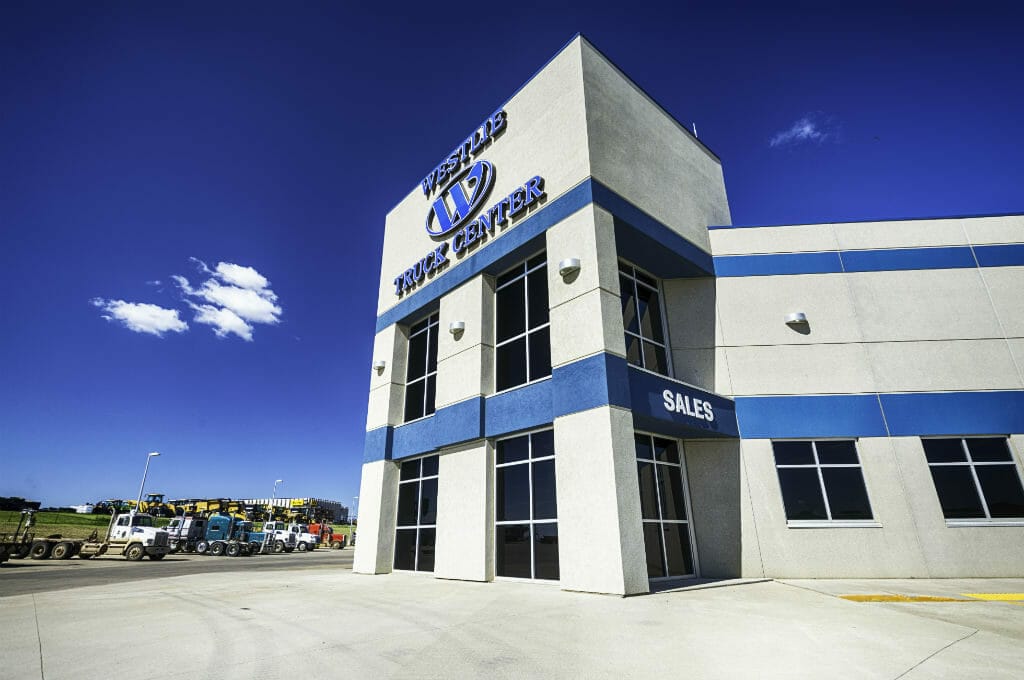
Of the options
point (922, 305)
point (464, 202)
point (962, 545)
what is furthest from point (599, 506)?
point (922, 305)

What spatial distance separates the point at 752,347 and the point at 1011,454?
296 inches

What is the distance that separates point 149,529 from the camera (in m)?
29.7

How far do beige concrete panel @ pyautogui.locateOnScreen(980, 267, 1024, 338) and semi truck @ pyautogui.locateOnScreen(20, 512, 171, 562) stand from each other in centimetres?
4383

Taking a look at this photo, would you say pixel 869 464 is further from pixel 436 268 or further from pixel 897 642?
pixel 436 268

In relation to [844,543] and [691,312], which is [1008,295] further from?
[844,543]

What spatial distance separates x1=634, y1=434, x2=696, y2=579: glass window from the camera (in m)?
12.4

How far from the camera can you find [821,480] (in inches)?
532

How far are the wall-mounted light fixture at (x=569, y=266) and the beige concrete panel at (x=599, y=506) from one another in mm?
3849

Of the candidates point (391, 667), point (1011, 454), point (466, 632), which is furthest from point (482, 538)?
point (1011, 454)

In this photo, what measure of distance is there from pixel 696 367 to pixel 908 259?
8318mm

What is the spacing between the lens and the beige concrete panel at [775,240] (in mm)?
16125

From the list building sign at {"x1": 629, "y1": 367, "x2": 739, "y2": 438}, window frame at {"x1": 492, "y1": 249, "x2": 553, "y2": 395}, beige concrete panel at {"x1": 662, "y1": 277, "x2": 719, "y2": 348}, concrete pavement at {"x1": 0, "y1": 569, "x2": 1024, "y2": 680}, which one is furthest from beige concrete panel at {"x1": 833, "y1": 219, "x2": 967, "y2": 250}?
concrete pavement at {"x1": 0, "y1": 569, "x2": 1024, "y2": 680}

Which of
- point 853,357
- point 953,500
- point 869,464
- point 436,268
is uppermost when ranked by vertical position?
point 436,268

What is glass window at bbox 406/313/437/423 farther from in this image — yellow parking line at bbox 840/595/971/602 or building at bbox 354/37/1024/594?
yellow parking line at bbox 840/595/971/602
